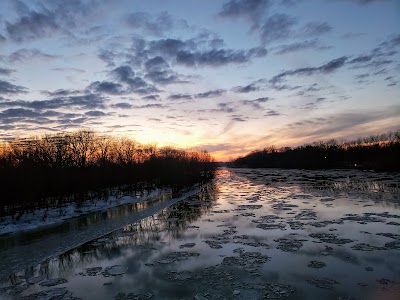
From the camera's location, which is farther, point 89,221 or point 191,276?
point 89,221

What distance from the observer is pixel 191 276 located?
28.3 feet

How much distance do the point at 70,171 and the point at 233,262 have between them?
79.3ft

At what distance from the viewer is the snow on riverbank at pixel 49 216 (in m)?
17.5

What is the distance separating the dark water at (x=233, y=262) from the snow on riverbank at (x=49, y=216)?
3485 mm

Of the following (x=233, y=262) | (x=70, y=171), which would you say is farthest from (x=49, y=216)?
(x=233, y=262)

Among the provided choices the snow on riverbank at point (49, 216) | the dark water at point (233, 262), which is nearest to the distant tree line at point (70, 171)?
the snow on riverbank at point (49, 216)

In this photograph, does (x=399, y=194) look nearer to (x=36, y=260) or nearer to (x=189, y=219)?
(x=189, y=219)

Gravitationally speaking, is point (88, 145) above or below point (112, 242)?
above

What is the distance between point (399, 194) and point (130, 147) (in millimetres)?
52962

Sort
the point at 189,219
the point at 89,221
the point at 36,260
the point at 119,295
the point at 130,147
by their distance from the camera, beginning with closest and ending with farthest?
the point at 119,295 < the point at 36,260 < the point at 189,219 < the point at 89,221 < the point at 130,147

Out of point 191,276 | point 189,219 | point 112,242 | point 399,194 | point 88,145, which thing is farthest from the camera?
point 88,145

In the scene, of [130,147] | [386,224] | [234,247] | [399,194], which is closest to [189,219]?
[234,247]

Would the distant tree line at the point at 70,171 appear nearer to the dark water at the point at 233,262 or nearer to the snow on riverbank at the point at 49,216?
the snow on riverbank at the point at 49,216

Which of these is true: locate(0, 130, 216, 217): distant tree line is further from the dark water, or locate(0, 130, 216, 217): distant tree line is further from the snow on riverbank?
the dark water
